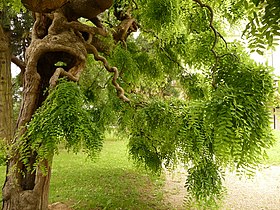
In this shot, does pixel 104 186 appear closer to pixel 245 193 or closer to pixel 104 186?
pixel 104 186

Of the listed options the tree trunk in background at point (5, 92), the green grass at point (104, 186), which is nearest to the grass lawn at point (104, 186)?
the green grass at point (104, 186)

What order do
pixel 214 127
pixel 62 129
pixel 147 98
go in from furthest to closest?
pixel 147 98
pixel 62 129
pixel 214 127

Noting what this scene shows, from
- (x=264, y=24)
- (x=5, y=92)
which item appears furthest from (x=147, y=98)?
(x=5, y=92)

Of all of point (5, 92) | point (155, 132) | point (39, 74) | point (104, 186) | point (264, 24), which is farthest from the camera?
point (5, 92)

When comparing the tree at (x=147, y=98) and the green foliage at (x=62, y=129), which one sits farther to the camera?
the green foliage at (x=62, y=129)

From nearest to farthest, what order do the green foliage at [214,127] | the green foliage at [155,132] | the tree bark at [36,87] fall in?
the green foliage at [214,127]
the green foliage at [155,132]
the tree bark at [36,87]

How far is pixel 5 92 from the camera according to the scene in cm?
450

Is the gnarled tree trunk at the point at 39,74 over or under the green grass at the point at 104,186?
over

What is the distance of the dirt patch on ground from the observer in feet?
10.9

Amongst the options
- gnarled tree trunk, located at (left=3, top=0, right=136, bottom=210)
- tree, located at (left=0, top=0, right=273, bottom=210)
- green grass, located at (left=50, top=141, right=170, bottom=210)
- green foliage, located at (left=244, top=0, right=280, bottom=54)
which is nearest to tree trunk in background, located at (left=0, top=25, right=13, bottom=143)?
green grass, located at (left=50, top=141, right=170, bottom=210)

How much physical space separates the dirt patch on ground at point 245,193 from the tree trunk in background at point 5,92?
251 centimetres

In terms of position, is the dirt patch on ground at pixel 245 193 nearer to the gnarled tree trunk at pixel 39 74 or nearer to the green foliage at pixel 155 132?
the green foliage at pixel 155 132

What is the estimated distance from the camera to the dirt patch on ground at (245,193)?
10.9 feet

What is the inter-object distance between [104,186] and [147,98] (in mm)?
1907
